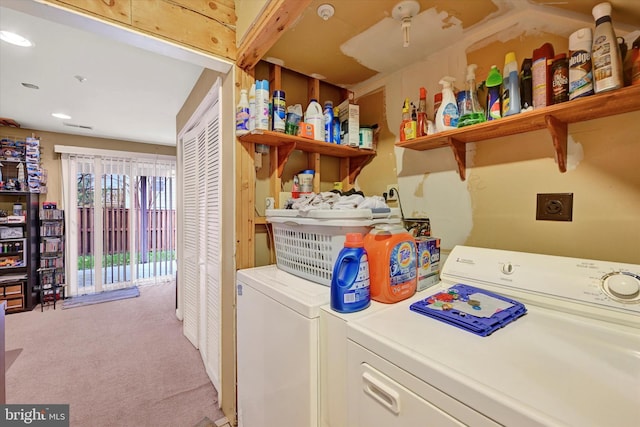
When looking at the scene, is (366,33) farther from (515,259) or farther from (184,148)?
(184,148)

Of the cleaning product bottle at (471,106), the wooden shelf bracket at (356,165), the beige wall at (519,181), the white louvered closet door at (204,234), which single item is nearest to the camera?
the beige wall at (519,181)

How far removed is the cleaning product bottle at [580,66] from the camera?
94 cm

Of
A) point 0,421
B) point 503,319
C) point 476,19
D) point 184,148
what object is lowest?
point 0,421

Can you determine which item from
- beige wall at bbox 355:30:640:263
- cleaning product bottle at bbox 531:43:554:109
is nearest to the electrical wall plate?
beige wall at bbox 355:30:640:263

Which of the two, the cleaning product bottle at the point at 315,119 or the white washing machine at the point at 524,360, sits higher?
the cleaning product bottle at the point at 315,119

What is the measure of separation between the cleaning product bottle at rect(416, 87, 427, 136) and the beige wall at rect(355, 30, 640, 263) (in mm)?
93

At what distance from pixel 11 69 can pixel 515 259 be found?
12.1 ft

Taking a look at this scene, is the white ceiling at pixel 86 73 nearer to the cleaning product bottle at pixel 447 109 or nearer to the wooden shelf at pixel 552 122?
the cleaning product bottle at pixel 447 109

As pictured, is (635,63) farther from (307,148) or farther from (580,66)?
(307,148)

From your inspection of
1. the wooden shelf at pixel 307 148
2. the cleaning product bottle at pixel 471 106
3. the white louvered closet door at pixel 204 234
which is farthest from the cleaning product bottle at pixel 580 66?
the white louvered closet door at pixel 204 234

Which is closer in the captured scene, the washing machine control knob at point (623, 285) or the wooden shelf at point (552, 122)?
the washing machine control knob at point (623, 285)

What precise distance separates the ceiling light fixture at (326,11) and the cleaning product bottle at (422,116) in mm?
642

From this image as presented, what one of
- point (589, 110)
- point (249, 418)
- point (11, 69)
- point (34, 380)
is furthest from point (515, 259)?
point (11, 69)

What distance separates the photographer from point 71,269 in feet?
13.2
